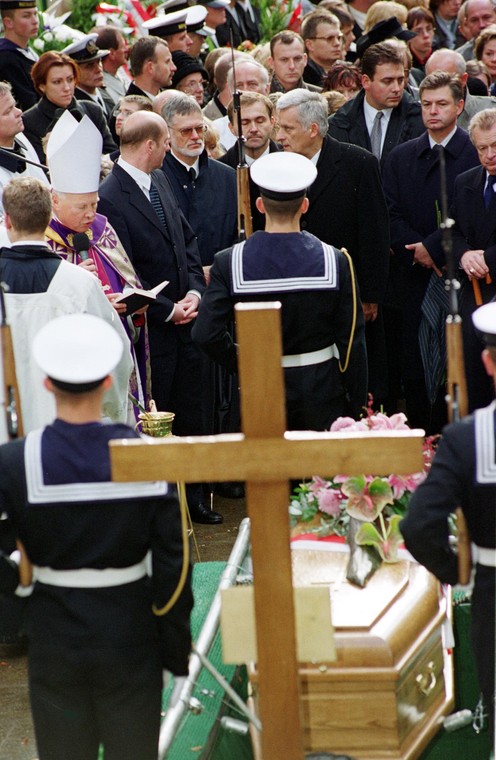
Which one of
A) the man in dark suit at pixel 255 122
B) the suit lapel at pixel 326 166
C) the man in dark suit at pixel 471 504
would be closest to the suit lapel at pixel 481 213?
the suit lapel at pixel 326 166

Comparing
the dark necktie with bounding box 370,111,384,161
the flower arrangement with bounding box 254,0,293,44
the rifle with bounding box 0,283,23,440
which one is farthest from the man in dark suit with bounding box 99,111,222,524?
the flower arrangement with bounding box 254,0,293,44

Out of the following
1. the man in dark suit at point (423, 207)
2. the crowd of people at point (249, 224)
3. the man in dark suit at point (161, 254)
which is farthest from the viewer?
the man in dark suit at point (423, 207)

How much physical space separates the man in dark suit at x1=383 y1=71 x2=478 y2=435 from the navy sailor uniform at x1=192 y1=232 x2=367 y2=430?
1692 millimetres

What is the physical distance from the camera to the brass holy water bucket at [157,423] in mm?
5242

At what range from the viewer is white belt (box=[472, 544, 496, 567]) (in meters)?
2.99

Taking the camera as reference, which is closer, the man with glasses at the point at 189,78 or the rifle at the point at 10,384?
the rifle at the point at 10,384

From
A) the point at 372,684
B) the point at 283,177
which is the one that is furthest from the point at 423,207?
the point at 372,684

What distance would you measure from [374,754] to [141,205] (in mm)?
3265

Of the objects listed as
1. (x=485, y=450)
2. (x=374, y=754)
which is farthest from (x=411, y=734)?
(x=485, y=450)

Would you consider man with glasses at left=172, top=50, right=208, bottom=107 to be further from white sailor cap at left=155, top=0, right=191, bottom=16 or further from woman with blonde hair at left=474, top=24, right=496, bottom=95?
woman with blonde hair at left=474, top=24, right=496, bottom=95

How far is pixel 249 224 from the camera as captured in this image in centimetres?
581

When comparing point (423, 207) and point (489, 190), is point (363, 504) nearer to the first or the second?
point (489, 190)

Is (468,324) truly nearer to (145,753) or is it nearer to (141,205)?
(141,205)

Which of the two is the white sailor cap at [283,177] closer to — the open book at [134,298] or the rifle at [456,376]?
the open book at [134,298]
